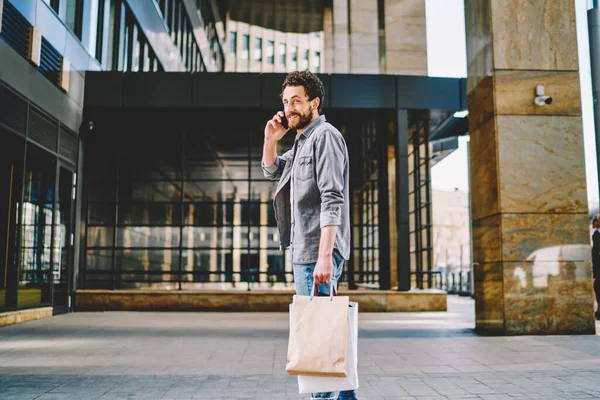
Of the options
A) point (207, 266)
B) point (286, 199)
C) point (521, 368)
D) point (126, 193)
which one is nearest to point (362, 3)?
point (126, 193)

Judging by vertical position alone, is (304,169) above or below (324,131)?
below

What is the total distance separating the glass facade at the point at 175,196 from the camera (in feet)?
49.1

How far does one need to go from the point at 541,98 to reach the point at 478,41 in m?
1.45

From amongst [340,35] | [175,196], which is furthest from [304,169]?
[340,35]

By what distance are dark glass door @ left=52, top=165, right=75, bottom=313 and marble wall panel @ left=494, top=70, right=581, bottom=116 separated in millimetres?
9000

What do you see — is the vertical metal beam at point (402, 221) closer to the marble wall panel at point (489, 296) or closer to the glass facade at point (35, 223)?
the marble wall panel at point (489, 296)

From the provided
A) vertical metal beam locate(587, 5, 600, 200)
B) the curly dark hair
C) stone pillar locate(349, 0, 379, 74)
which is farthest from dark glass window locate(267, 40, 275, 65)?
the curly dark hair

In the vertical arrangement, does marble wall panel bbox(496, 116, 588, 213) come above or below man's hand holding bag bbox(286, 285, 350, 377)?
above

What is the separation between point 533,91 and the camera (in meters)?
8.84

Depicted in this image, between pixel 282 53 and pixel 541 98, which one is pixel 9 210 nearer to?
→ pixel 541 98

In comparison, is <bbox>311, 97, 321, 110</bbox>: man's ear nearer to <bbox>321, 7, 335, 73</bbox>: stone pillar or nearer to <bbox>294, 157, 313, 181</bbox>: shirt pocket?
<bbox>294, 157, 313, 181</bbox>: shirt pocket

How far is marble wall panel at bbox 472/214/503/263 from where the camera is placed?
855 centimetres

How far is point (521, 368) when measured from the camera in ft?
19.1

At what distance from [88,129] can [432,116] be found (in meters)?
8.40
